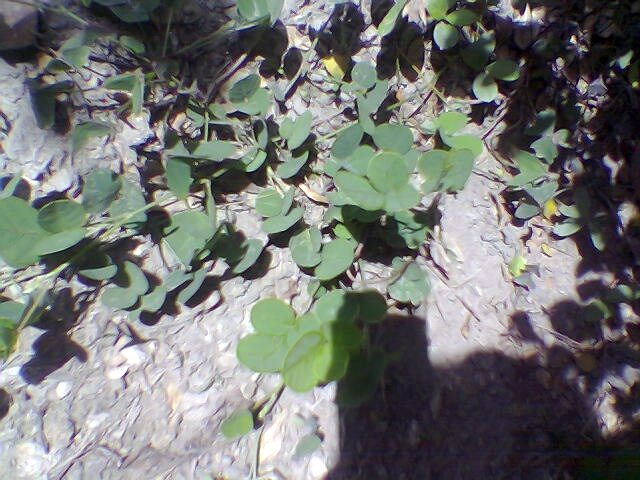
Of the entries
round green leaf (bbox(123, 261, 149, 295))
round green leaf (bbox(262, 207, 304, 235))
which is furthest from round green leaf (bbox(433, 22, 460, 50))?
round green leaf (bbox(123, 261, 149, 295))

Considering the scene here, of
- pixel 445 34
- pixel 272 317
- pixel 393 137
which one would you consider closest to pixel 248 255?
pixel 272 317

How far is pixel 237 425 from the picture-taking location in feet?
4.01

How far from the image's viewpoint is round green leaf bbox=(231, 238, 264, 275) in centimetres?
136

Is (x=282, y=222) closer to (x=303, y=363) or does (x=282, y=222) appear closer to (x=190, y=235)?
(x=190, y=235)

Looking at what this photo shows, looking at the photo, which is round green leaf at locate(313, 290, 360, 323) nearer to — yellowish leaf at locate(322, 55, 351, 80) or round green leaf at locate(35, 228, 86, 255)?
round green leaf at locate(35, 228, 86, 255)

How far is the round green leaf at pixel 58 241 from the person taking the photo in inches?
43.6

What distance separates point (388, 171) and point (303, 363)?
17.4 inches

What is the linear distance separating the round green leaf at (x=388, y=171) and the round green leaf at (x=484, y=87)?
22.2 inches

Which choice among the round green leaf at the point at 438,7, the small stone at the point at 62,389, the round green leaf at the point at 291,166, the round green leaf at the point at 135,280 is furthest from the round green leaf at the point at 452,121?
the small stone at the point at 62,389

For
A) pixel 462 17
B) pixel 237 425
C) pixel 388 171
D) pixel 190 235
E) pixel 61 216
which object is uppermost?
pixel 462 17

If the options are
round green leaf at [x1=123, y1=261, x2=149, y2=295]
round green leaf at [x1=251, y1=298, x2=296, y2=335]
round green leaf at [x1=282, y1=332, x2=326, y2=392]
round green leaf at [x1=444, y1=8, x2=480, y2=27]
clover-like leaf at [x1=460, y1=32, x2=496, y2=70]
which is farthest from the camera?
clover-like leaf at [x1=460, y1=32, x2=496, y2=70]

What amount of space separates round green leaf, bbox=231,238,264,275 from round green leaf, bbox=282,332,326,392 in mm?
354

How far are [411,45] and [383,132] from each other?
0.40 m

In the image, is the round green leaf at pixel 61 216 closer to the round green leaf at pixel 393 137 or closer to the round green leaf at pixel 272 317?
the round green leaf at pixel 272 317
